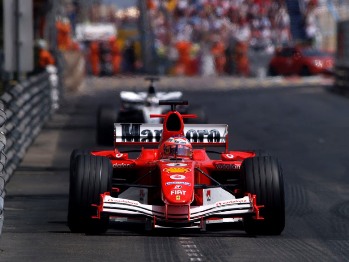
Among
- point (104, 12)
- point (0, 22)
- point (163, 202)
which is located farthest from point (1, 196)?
point (104, 12)

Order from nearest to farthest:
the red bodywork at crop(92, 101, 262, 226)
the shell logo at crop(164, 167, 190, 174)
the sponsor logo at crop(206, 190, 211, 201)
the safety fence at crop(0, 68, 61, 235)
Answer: the red bodywork at crop(92, 101, 262, 226), the shell logo at crop(164, 167, 190, 174), the sponsor logo at crop(206, 190, 211, 201), the safety fence at crop(0, 68, 61, 235)

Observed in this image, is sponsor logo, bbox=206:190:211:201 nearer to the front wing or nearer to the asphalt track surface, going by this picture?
the asphalt track surface

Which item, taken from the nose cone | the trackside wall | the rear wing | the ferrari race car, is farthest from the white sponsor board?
the trackside wall

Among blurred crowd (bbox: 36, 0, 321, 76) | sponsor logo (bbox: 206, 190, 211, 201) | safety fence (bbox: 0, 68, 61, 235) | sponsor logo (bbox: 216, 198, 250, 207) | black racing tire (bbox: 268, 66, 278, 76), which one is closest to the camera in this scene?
sponsor logo (bbox: 216, 198, 250, 207)

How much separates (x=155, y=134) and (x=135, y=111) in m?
8.89

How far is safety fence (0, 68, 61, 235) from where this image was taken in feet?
55.2

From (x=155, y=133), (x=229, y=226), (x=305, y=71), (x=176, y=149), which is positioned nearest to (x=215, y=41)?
(x=305, y=71)

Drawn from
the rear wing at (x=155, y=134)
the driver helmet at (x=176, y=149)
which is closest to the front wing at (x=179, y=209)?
the driver helmet at (x=176, y=149)

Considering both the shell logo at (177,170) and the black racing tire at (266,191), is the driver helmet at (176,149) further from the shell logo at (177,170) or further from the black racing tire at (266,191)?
the black racing tire at (266,191)

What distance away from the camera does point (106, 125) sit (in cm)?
2175

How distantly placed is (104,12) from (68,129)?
450 feet

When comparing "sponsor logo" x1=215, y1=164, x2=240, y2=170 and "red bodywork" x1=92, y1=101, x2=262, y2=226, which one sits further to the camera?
"sponsor logo" x1=215, y1=164, x2=240, y2=170

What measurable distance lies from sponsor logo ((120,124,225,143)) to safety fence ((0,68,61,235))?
47.8 inches

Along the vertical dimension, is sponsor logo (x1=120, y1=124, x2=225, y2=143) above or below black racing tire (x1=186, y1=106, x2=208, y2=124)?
above
